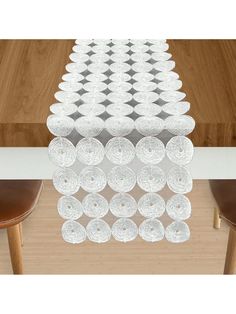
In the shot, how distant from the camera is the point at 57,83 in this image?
5.17ft

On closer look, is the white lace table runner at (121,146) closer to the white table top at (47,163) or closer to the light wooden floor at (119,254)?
the white table top at (47,163)

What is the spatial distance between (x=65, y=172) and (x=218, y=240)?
1.02m

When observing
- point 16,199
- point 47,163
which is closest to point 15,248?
point 16,199

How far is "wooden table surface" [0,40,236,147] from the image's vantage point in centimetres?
140

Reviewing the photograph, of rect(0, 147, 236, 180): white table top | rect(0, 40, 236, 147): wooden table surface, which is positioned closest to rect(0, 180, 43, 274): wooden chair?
rect(0, 147, 236, 180): white table top

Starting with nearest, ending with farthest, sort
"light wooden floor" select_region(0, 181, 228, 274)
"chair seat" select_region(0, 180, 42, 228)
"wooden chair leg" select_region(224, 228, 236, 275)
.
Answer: "chair seat" select_region(0, 180, 42, 228), "wooden chair leg" select_region(224, 228, 236, 275), "light wooden floor" select_region(0, 181, 228, 274)

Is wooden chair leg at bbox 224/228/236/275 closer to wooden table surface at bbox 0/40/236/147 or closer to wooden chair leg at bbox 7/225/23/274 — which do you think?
wooden table surface at bbox 0/40/236/147

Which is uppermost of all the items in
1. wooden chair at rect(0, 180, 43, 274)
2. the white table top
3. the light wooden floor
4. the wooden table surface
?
the wooden table surface

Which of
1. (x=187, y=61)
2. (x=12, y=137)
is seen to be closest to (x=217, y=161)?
(x=187, y=61)

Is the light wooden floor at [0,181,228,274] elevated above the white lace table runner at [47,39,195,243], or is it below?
below

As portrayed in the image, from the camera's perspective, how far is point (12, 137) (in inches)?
55.3

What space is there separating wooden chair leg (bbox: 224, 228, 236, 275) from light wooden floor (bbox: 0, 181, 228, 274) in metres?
0.13

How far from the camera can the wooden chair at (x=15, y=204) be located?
70.2 inches

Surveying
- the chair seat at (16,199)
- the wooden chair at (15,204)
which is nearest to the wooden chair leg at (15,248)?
the wooden chair at (15,204)
